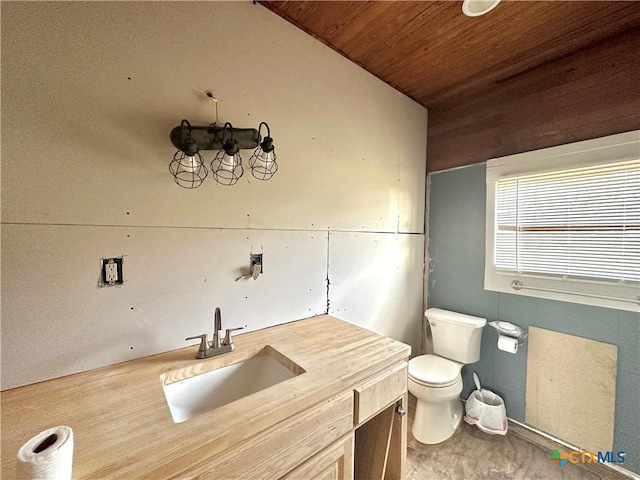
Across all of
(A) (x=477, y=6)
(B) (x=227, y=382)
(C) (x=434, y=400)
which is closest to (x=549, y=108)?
(A) (x=477, y=6)

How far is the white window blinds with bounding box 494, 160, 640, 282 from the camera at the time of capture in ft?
4.98

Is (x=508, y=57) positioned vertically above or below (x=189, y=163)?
above

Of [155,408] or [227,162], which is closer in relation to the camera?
[155,408]

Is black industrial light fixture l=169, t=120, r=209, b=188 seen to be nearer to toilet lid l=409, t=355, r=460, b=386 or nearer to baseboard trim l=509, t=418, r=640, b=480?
toilet lid l=409, t=355, r=460, b=386

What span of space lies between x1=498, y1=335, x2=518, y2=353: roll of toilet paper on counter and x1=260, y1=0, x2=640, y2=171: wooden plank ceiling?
1.40m

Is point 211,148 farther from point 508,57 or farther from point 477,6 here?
point 508,57

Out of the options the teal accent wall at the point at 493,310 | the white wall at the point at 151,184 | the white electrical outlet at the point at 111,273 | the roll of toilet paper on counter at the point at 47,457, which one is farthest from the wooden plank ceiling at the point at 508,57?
the roll of toilet paper on counter at the point at 47,457

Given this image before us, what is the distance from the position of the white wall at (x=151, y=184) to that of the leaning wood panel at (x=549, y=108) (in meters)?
1.09

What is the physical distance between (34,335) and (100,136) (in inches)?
30.2

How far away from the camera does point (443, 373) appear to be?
6.13 feet

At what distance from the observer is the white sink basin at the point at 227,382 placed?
1022 millimetres

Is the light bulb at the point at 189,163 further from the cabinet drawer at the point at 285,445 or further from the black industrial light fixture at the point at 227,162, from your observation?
the cabinet drawer at the point at 285,445

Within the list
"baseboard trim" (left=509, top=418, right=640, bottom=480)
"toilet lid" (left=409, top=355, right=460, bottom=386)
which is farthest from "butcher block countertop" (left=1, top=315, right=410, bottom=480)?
"baseboard trim" (left=509, top=418, right=640, bottom=480)

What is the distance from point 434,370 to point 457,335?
13.8 inches
